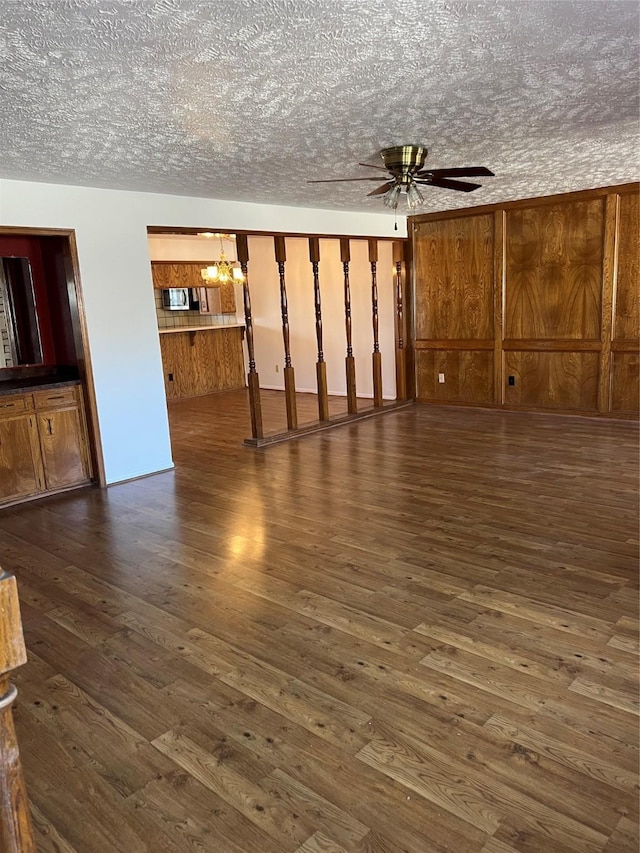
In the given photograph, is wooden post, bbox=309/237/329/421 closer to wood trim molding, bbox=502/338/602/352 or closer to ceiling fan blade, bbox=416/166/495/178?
wood trim molding, bbox=502/338/602/352

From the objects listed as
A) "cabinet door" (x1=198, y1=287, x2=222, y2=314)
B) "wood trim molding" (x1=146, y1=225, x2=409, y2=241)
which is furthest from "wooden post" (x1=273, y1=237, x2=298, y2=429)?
"cabinet door" (x1=198, y1=287, x2=222, y2=314)

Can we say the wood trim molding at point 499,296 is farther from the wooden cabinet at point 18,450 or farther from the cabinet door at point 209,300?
the wooden cabinet at point 18,450

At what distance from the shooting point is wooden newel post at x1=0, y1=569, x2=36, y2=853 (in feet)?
2.64

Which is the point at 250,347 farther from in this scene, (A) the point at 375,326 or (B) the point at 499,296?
(B) the point at 499,296

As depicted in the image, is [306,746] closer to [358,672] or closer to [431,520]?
[358,672]

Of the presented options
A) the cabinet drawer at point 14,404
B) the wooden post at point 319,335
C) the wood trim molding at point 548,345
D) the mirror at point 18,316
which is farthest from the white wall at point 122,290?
the wood trim molding at point 548,345

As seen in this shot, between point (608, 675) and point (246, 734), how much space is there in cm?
136

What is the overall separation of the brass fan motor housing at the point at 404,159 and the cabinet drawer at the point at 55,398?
9.86 ft

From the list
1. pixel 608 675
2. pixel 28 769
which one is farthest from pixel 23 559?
pixel 608 675

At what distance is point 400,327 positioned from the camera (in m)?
7.89

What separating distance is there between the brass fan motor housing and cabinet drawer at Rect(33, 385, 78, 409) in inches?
118

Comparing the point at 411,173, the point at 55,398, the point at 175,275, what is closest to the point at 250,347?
the point at 55,398

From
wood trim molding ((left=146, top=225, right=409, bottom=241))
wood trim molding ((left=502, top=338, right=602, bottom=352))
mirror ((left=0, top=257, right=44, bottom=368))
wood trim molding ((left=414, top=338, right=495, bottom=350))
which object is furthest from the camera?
wood trim molding ((left=414, top=338, right=495, bottom=350))

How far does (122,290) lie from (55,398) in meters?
1.04
